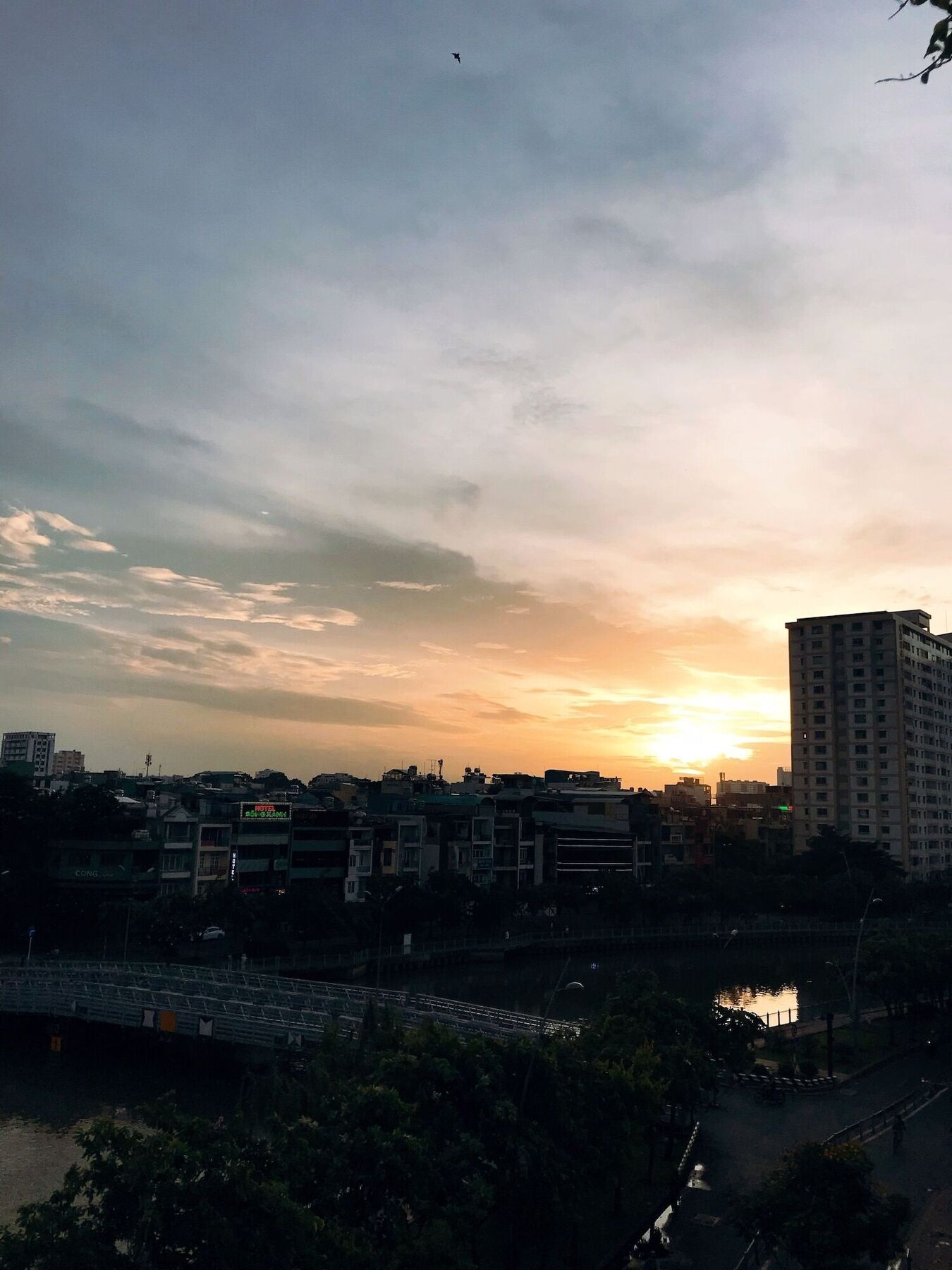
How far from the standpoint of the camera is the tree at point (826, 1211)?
2484 cm

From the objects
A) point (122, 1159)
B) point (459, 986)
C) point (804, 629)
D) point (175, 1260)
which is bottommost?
point (459, 986)

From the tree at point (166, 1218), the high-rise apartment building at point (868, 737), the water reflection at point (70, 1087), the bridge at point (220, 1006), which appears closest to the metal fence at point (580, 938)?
the bridge at point (220, 1006)

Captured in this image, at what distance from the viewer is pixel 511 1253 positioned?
28531 millimetres

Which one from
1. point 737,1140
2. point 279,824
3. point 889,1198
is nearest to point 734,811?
point 279,824

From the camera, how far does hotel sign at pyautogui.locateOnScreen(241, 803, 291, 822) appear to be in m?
94.0

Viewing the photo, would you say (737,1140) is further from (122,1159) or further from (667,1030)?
(122,1159)

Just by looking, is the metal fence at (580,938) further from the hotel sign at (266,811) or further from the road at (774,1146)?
the road at (774,1146)

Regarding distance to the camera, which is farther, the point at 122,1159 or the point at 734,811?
the point at 734,811

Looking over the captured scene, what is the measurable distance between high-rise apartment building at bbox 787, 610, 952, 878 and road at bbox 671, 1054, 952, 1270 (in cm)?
10525

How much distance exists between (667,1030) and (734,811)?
144m

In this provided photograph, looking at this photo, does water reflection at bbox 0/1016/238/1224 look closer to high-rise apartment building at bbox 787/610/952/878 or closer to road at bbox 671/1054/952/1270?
road at bbox 671/1054/952/1270

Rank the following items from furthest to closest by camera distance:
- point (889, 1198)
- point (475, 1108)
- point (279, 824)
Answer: point (279, 824), point (475, 1108), point (889, 1198)

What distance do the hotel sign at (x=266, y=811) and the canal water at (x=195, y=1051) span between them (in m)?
20.6

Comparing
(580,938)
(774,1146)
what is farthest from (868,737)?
(774,1146)
